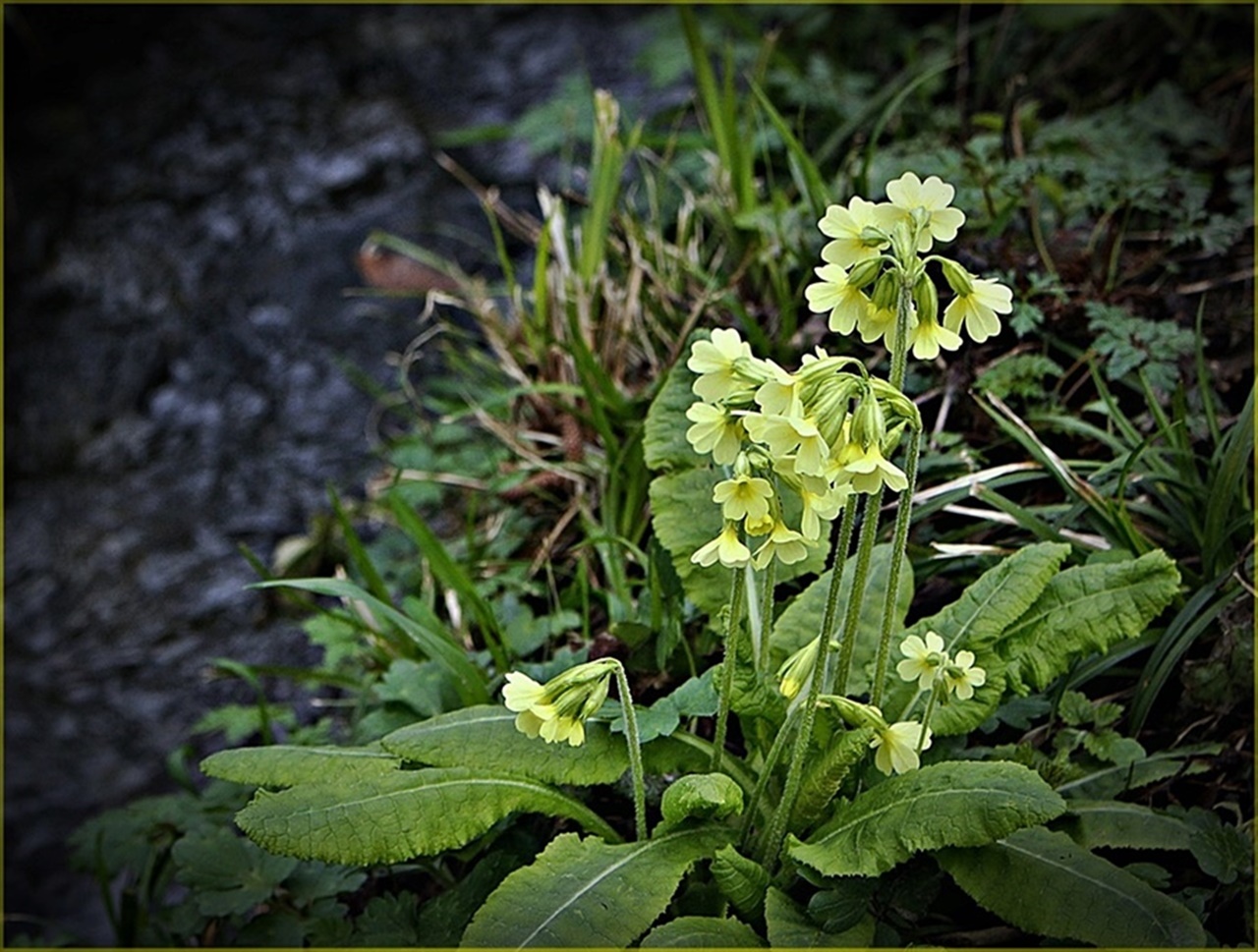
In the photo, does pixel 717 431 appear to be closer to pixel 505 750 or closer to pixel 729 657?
pixel 729 657

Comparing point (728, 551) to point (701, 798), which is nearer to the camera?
point (728, 551)

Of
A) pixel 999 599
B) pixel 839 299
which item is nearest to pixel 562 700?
pixel 839 299

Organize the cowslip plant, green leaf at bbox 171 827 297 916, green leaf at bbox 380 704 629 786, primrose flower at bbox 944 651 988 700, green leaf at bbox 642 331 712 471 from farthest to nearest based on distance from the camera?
green leaf at bbox 642 331 712 471
green leaf at bbox 171 827 297 916
green leaf at bbox 380 704 629 786
primrose flower at bbox 944 651 988 700
the cowslip plant

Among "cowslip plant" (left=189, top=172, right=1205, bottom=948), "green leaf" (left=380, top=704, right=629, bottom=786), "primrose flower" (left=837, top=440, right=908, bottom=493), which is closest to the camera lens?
"primrose flower" (left=837, top=440, right=908, bottom=493)

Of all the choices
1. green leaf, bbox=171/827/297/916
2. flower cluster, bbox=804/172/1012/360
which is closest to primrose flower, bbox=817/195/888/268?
flower cluster, bbox=804/172/1012/360

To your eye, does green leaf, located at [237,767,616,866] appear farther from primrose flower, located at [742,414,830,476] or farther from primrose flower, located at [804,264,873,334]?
primrose flower, located at [804,264,873,334]

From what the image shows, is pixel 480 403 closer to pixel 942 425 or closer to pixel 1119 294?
pixel 942 425

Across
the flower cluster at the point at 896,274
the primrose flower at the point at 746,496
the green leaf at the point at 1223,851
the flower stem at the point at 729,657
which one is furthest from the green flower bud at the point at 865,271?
the green leaf at the point at 1223,851

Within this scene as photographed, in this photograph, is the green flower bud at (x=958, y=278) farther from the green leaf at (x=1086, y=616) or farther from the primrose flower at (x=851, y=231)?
the green leaf at (x=1086, y=616)
